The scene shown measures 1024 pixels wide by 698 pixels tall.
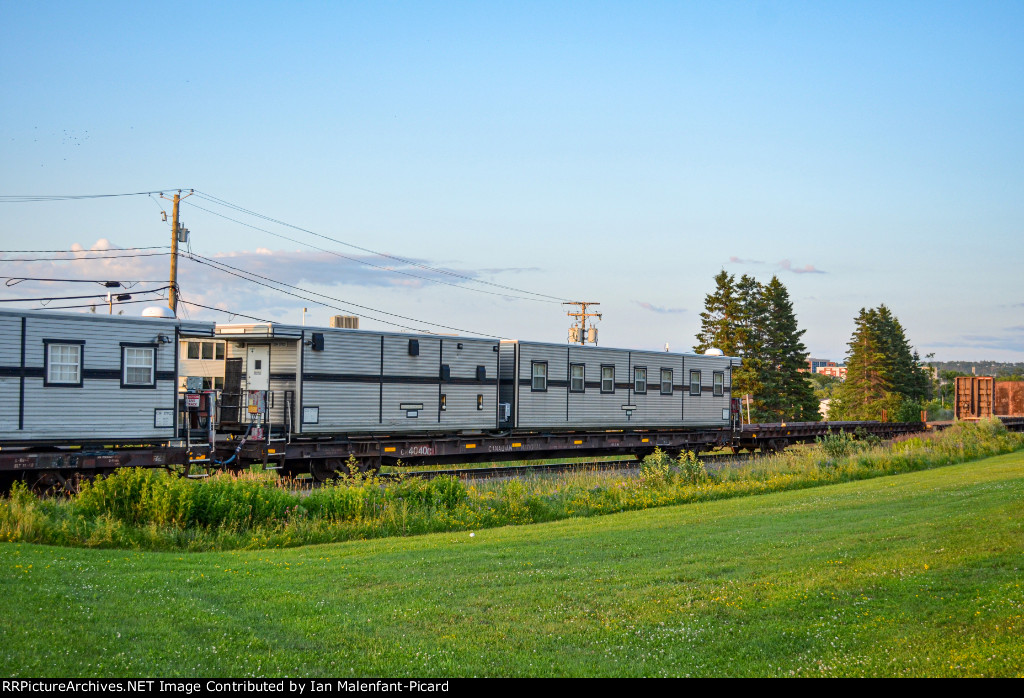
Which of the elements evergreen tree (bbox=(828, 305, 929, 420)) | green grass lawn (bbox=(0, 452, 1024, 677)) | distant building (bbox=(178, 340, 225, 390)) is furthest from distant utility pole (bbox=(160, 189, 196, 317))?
evergreen tree (bbox=(828, 305, 929, 420))

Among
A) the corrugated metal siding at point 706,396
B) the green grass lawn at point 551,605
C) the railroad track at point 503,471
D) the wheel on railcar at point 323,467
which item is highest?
the corrugated metal siding at point 706,396

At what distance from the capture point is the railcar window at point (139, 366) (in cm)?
1905

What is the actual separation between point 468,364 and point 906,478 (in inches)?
480

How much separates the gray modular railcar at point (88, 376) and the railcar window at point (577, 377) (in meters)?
12.6

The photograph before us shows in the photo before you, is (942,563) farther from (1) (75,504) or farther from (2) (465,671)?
(1) (75,504)

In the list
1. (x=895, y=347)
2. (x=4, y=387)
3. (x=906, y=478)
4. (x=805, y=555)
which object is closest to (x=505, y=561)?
(x=805, y=555)

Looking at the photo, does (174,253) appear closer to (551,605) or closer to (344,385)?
(344,385)

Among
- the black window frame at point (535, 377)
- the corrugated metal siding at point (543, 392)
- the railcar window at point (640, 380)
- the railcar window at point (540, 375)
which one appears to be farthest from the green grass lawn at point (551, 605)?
the railcar window at point (640, 380)

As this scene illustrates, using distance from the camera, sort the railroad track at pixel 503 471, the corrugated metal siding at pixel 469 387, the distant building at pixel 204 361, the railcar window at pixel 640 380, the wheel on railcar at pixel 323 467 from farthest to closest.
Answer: the railcar window at pixel 640 380, the corrugated metal siding at pixel 469 387, the railroad track at pixel 503 471, the wheel on railcar at pixel 323 467, the distant building at pixel 204 361

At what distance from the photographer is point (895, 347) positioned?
79.6 m

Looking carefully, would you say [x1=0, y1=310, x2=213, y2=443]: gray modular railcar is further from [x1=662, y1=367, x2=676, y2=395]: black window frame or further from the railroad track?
[x1=662, y1=367, x2=676, y2=395]: black window frame

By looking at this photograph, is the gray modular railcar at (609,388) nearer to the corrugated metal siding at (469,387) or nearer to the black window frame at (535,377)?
the black window frame at (535,377)

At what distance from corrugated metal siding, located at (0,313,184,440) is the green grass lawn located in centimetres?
730

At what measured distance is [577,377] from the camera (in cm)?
2923
